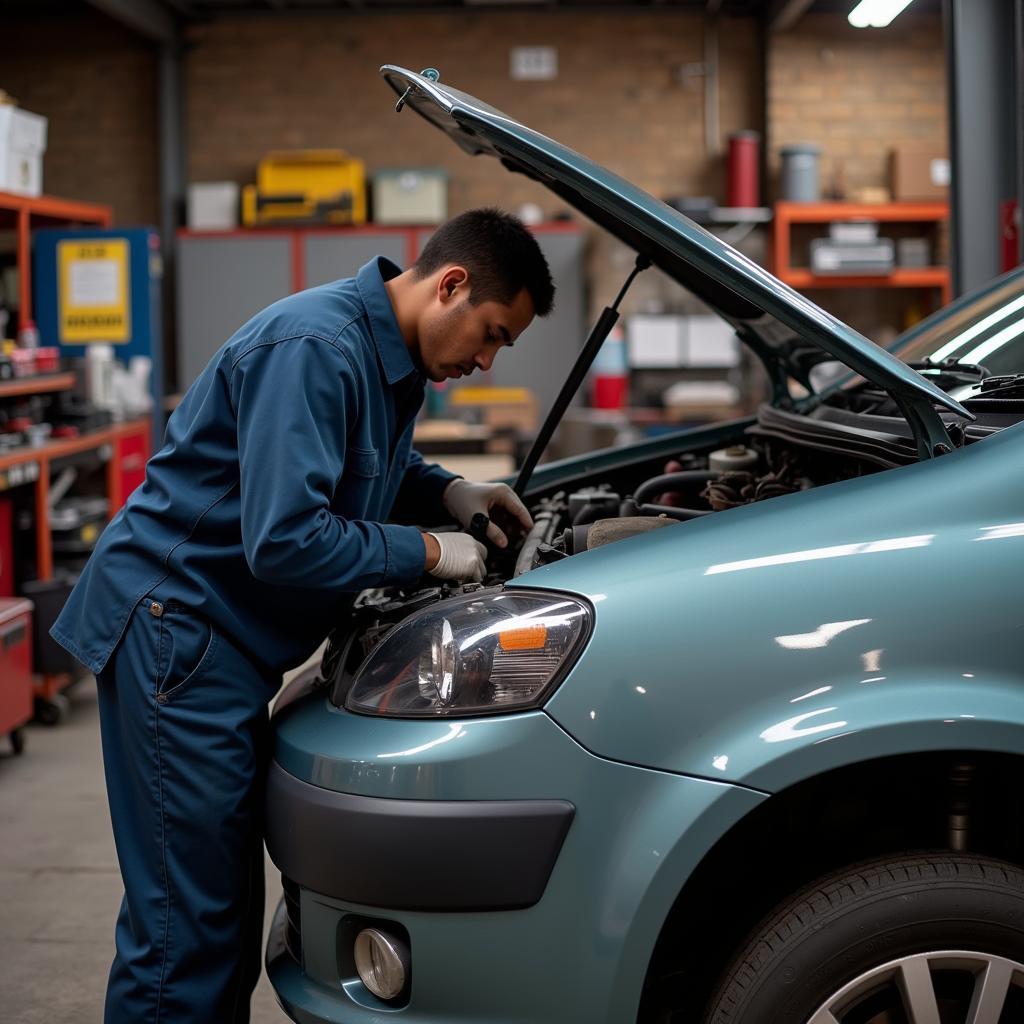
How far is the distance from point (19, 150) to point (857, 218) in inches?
212

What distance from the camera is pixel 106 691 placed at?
1.77m

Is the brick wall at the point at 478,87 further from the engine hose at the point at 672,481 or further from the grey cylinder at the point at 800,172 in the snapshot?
the engine hose at the point at 672,481

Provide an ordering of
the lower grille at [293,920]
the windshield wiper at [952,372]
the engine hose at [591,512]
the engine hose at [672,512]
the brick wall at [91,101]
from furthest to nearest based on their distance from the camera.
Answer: the brick wall at [91,101], the engine hose at [591,512], the windshield wiper at [952,372], the engine hose at [672,512], the lower grille at [293,920]

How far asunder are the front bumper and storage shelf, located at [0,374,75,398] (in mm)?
3584

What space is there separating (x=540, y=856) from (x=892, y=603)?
0.47 m

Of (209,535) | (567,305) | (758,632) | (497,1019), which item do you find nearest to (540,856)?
(497,1019)

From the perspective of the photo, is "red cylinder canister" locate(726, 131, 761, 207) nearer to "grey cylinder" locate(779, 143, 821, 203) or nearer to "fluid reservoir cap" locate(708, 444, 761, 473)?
"grey cylinder" locate(779, 143, 821, 203)

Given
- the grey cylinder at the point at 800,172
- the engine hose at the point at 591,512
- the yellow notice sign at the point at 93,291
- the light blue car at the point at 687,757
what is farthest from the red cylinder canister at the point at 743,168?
the light blue car at the point at 687,757

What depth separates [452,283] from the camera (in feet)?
5.74

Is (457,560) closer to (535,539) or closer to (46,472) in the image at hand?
(535,539)

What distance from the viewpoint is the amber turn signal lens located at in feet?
4.57

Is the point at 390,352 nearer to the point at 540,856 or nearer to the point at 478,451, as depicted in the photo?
the point at 540,856

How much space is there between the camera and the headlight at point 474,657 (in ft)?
4.54

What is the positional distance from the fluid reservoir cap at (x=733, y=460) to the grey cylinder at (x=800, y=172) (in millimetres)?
6536
